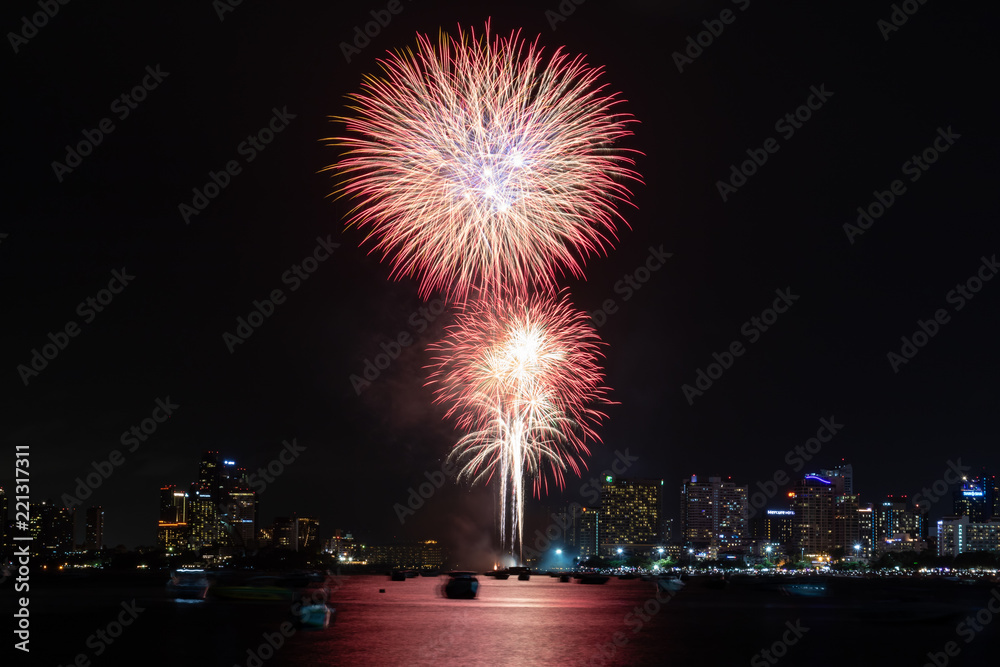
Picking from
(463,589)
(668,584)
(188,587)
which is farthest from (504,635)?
(668,584)

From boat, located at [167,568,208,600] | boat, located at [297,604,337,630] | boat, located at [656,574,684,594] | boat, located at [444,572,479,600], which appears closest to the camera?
boat, located at [297,604,337,630]

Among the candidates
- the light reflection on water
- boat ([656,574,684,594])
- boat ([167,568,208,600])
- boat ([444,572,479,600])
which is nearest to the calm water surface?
the light reflection on water

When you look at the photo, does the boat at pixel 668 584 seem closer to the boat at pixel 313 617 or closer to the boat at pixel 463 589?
the boat at pixel 463 589

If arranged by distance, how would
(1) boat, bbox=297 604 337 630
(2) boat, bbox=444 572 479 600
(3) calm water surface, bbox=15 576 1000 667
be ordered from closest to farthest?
(3) calm water surface, bbox=15 576 1000 667, (1) boat, bbox=297 604 337 630, (2) boat, bbox=444 572 479 600

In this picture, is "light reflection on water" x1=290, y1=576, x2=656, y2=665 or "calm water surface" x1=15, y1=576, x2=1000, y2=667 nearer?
"light reflection on water" x1=290, y1=576, x2=656, y2=665

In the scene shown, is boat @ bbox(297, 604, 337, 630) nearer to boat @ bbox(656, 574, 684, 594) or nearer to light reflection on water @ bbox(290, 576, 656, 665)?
light reflection on water @ bbox(290, 576, 656, 665)

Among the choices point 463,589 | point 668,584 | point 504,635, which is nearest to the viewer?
point 504,635

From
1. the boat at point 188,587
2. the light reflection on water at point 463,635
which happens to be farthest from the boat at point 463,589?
the boat at point 188,587

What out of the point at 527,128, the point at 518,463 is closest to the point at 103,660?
the point at 518,463

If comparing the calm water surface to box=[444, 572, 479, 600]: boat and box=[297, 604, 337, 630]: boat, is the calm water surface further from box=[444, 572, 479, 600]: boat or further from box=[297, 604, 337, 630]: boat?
box=[444, 572, 479, 600]: boat

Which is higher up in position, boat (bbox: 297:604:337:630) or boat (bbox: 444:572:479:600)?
boat (bbox: 297:604:337:630)

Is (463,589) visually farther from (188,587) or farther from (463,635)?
(463,635)

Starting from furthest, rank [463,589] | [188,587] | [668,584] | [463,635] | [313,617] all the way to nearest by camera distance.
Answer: [668,584] → [188,587] → [463,589] → [313,617] → [463,635]
